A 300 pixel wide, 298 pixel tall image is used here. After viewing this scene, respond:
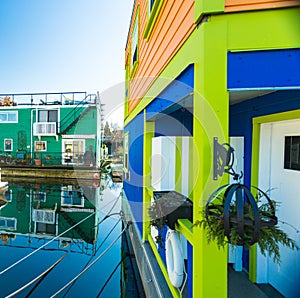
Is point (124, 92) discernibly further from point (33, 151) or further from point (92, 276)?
point (33, 151)

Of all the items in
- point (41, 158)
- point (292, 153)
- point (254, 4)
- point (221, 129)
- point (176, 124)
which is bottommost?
point (41, 158)

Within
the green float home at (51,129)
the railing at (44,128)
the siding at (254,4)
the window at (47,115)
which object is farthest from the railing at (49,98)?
the siding at (254,4)

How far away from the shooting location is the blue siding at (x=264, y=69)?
5.33 ft

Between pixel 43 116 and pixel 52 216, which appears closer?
pixel 52 216

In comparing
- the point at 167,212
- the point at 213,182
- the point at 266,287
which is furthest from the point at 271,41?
the point at 266,287

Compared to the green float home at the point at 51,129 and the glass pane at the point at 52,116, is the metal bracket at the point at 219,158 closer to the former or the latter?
the green float home at the point at 51,129

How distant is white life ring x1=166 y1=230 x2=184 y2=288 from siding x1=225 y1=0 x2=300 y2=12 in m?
2.03

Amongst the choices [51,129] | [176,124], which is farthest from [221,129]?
[51,129]

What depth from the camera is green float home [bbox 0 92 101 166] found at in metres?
18.1

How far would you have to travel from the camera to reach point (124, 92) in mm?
10875

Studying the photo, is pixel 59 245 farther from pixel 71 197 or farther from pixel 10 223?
pixel 71 197

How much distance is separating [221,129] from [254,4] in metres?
0.80

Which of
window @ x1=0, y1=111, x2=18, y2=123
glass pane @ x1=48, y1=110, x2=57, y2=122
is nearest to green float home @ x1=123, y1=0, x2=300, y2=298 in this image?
glass pane @ x1=48, y1=110, x2=57, y2=122

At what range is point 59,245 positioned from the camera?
620cm
